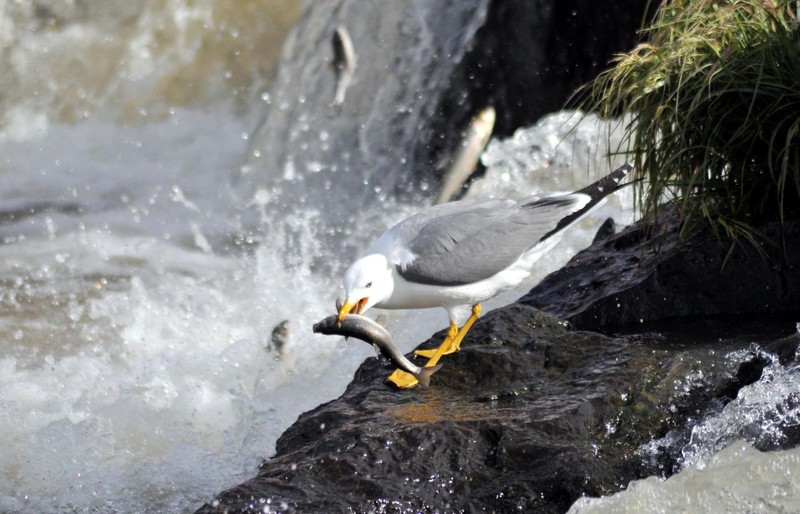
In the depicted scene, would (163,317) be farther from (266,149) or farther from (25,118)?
(25,118)

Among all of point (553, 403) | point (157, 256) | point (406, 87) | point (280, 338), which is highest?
point (406, 87)

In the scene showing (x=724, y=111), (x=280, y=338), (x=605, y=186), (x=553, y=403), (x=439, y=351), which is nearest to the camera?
(x=553, y=403)

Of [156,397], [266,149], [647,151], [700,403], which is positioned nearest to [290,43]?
[266,149]

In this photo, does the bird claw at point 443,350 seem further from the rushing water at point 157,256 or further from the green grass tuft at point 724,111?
the green grass tuft at point 724,111

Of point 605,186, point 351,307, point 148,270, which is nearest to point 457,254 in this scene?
point 351,307

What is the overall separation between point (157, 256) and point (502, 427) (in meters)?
5.69

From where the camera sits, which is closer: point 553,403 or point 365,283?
point 553,403

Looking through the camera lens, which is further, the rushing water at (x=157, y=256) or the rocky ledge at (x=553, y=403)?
the rushing water at (x=157, y=256)

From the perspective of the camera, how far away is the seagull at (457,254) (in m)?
3.84

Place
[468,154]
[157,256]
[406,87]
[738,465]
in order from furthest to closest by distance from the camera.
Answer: [406,87]
[468,154]
[157,256]
[738,465]

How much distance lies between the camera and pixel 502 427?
3.28 metres

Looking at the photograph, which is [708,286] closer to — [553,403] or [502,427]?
[553,403]

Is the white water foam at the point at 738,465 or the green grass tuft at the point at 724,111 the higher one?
the green grass tuft at the point at 724,111

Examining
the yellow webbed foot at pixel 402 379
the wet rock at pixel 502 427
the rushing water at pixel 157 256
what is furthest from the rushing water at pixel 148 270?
the wet rock at pixel 502 427
